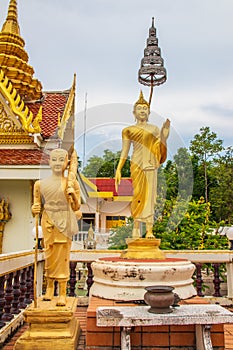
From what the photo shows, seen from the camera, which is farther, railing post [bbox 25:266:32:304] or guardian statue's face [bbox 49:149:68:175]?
railing post [bbox 25:266:32:304]

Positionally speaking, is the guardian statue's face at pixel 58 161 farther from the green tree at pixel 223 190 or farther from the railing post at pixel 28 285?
the green tree at pixel 223 190

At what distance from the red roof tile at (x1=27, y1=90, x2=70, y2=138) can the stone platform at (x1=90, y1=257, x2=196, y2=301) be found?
18.1 ft

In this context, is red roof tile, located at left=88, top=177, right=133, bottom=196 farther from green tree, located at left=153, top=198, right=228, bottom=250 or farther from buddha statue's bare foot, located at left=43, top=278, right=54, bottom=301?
green tree, located at left=153, top=198, right=228, bottom=250

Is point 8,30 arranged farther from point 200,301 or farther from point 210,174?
point 210,174

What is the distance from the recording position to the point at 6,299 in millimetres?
4176

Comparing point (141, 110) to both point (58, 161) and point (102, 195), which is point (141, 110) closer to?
point (102, 195)

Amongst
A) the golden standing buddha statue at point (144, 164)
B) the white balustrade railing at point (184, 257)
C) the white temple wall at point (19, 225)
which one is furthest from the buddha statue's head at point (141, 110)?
the white temple wall at point (19, 225)

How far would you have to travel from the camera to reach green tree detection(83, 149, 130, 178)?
4.29 m

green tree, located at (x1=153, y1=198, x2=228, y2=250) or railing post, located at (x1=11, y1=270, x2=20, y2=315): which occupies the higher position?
green tree, located at (x1=153, y1=198, x2=228, y2=250)

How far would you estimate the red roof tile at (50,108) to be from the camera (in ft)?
31.5

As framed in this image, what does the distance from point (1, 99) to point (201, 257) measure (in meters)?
6.54

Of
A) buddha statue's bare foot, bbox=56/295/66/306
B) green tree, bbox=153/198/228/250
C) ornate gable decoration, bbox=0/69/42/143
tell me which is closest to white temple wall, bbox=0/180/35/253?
ornate gable decoration, bbox=0/69/42/143

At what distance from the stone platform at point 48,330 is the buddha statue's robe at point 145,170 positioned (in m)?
1.84

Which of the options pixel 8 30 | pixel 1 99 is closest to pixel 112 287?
pixel 1 99
